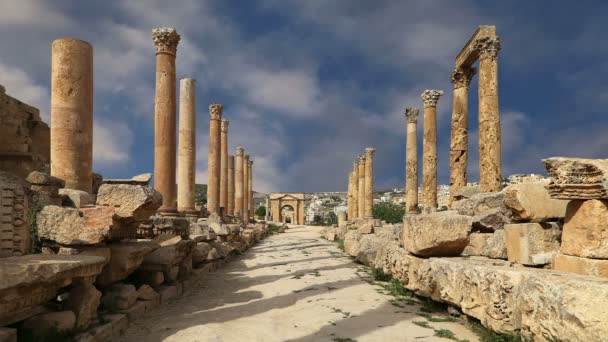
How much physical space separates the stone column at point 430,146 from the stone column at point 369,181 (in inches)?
478

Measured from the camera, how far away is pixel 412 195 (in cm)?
2175

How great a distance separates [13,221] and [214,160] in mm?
16568

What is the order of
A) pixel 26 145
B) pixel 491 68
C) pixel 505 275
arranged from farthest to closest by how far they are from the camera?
pixel 26 145 → pixel 491 68 → pixel 505 275

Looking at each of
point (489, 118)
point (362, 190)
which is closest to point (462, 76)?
point (489, 118)

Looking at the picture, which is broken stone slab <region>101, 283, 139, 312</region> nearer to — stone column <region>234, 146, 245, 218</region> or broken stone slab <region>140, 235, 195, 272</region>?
broken stone slab <region>140, 235, 195, 272</region>

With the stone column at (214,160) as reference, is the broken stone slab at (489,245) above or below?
below

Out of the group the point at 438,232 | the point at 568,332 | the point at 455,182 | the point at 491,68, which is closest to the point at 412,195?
the point at 455,182

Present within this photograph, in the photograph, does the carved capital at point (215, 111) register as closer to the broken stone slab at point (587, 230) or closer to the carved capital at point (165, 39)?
the carved capital at point (165, 39)

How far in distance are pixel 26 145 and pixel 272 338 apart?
57.2 ft

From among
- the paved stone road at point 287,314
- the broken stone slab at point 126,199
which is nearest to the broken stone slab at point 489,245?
the paved stone road at point 287,314

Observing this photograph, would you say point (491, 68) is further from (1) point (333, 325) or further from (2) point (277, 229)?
(2) point (277, 229)

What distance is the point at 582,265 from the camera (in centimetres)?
464

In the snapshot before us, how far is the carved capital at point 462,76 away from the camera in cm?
1616

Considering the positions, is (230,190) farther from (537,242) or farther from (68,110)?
(537,242)
